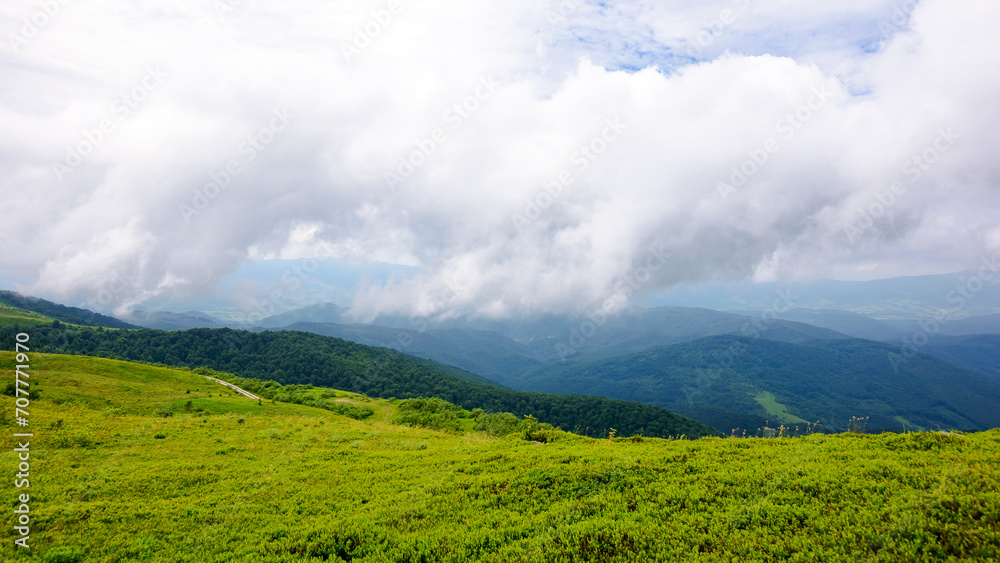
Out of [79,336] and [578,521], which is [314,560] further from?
[79,336]

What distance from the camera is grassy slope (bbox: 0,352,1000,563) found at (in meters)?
9.02

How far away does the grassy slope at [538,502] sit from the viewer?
9016 millimetres

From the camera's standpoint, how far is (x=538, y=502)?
1316cm

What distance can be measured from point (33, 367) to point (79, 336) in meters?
172

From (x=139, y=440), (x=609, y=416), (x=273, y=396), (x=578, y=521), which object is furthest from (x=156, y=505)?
(x=609, y=416)

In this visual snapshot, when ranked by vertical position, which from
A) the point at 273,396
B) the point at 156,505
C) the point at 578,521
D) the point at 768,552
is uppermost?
the point at 768,552

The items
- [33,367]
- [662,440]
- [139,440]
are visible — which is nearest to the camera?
[662,440]

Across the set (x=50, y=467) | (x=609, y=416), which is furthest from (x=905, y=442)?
(x=609, y=416)

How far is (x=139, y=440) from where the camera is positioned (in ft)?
78.7

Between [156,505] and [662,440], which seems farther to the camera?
[662,440]

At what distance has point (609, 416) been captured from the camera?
18800 centimetres

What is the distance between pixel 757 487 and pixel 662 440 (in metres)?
8.27

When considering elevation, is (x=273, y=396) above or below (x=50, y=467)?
below

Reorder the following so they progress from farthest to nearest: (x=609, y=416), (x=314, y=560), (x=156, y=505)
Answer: (x=609, y=416)
(x=156, y=505)
(x=314, y=560)
